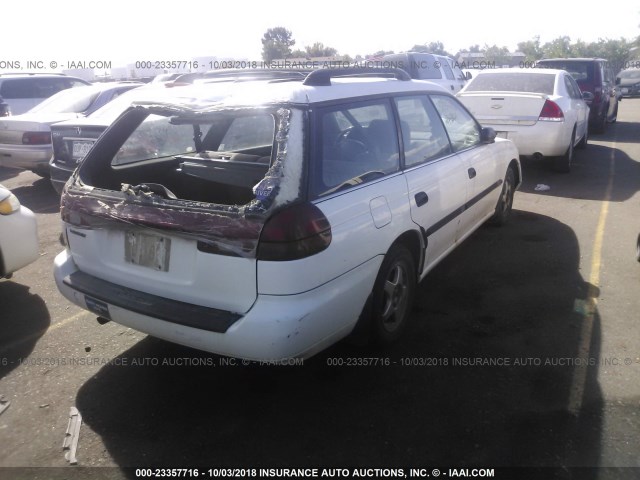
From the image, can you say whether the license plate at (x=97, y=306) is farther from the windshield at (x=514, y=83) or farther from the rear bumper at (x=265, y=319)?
the windshield at (x=514, y=83)

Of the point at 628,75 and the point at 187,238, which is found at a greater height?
the point at 628,75

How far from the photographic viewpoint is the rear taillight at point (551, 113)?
8.20m

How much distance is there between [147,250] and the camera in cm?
297

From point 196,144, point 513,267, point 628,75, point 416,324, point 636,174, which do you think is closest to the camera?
point 416,324

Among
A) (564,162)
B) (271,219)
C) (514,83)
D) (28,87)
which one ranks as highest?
(514,83)

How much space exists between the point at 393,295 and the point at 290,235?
1.21m

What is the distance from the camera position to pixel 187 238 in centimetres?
279

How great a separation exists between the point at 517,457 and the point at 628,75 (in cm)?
3511

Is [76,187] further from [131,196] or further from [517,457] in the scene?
[517,457]


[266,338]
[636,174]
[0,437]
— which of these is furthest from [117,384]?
[636,174]

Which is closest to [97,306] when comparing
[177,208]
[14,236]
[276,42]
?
[177,208]

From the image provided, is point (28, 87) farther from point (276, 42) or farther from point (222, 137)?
point (276, 42)

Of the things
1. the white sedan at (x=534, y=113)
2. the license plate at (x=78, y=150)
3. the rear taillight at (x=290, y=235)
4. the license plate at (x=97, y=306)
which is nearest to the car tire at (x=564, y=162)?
the white sedan at (x=534, y=113)

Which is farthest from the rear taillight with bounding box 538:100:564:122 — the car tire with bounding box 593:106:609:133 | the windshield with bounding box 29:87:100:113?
the windshield with bounding box 29:87:100:113
